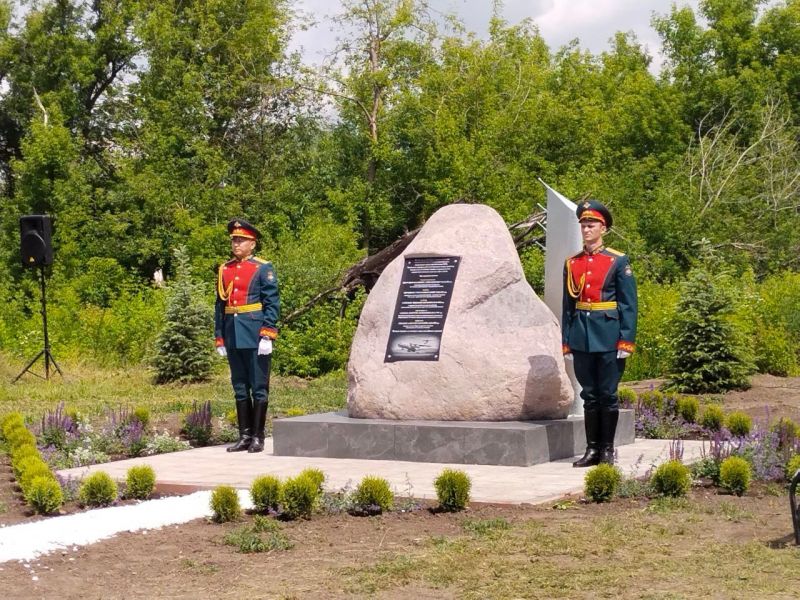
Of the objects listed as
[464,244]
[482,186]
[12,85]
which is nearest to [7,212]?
[12,85]

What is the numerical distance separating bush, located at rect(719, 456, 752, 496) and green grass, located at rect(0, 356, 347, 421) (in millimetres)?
5131

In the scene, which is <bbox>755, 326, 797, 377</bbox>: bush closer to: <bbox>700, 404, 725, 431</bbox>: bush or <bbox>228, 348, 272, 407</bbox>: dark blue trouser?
<bbox>700, 404, 725, 431</bbox>: bush

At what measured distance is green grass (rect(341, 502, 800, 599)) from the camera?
4953 millimetres

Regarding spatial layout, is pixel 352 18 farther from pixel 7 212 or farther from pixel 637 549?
pixel 637 549

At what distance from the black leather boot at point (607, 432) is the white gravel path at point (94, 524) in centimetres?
274

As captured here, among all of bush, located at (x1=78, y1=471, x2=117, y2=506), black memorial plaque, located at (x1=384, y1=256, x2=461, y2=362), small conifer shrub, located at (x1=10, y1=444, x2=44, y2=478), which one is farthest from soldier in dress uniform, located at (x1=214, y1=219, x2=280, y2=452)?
bush, located at (x1=78, y1=471, x2=117, y2=506)

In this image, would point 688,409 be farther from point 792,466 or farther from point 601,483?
point 601,483

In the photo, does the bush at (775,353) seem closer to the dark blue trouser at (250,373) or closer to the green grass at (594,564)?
the dark blue trouser at (250,373)

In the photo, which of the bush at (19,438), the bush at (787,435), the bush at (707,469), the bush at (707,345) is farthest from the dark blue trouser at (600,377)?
the bush at (707,345)

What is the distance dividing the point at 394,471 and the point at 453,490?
5.90 feet

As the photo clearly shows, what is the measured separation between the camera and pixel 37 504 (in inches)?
273

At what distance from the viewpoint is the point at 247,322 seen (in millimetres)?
9758

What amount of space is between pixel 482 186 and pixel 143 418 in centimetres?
1517

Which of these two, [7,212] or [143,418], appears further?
[7,212]
